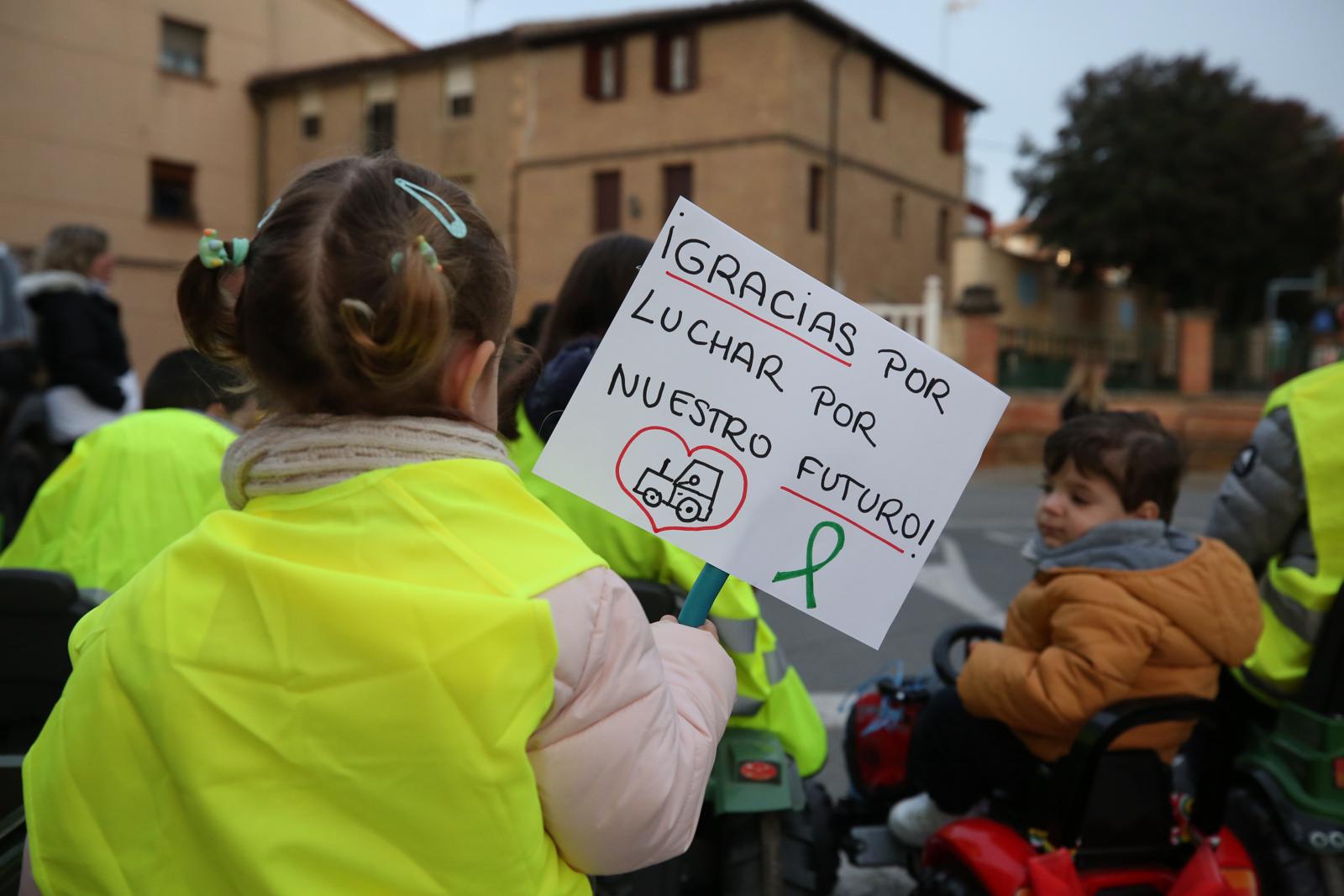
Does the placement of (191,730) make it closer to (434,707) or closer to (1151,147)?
(434,707)

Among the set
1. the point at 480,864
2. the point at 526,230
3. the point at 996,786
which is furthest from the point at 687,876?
the point at 526,230

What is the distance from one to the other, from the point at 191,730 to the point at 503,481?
402 millimetres

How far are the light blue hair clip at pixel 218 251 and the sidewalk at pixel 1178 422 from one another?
1727cm

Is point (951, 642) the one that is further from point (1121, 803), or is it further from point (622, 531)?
point (622, 531)

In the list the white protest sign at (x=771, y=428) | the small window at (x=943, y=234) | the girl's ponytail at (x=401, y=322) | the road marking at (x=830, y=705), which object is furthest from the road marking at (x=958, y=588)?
the small window at (x=943, y=234)

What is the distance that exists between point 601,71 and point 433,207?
2626cm

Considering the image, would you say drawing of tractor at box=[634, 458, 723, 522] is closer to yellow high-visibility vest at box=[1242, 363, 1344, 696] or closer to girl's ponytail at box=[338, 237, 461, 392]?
girl's ponytail at box=[338, 237, 461, 392]

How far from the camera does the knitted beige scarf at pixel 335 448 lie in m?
1.26

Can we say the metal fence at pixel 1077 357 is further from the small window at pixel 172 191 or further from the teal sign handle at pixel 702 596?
the small window at pixel 172 191

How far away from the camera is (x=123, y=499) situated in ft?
9.44

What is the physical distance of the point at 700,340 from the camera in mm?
1525

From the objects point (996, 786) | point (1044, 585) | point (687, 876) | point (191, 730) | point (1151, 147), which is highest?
point (1151, 147)

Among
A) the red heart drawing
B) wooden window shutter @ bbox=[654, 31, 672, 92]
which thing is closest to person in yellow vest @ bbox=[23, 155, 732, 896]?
the red heart drawing

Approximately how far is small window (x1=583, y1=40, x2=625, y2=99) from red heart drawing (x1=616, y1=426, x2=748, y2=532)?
84.6ft
